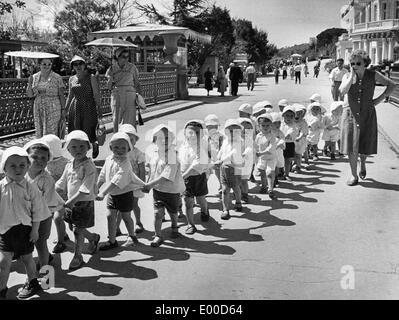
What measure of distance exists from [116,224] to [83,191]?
0.77 m

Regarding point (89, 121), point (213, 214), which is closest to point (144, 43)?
point (89, 121)

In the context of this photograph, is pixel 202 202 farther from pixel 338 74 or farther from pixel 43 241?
pixel 338 74

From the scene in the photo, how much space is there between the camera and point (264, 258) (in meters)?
4.50

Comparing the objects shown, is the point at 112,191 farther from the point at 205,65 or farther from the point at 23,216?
the point at 205,65

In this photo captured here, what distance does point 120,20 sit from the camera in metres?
37.4

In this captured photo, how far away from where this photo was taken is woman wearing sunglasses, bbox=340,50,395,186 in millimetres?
7273

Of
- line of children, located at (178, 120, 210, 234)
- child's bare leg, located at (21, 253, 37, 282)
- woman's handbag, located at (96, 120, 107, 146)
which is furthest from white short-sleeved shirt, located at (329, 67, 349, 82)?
child's bare leg, located at (21, 253, 37, 282)

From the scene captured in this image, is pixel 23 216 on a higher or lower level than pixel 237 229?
higher

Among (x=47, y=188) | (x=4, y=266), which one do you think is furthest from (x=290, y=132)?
(x=4, y=266)

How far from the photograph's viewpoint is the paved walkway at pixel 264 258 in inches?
150

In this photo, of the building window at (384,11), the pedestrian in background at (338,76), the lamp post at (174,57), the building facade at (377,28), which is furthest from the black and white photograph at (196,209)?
the building window at (384,11)

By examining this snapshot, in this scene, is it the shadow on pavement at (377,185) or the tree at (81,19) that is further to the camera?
the tree at (81,19)

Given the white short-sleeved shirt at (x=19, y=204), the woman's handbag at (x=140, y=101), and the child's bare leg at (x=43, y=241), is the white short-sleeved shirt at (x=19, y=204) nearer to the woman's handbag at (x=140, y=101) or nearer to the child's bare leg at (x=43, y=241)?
the child's bare leg at (x=43, y=241)

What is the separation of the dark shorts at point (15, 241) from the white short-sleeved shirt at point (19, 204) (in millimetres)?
35
